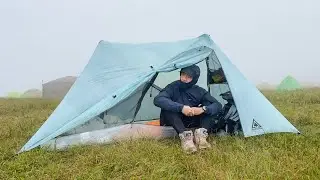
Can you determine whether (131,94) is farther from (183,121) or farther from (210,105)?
(210,105)

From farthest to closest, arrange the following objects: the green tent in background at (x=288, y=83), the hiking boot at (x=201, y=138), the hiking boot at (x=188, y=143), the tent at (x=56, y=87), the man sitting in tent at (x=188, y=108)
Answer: the tent at (x=56, y=87) < the green tent in background at (x=288, y=83) < the man sitting in tent at (x=188, y=108) < the hiking boot at (x=201, y=138) < the hiking boot at (x=188, y=143)

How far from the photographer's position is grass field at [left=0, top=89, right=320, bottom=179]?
436 cm

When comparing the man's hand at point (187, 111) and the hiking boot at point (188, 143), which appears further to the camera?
the man's hand at point (187, 111)

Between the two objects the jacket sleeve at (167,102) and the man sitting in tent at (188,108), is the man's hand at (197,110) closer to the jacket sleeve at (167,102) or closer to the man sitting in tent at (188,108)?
the man sitting in tent at (188,108)

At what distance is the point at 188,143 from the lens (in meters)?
5.52

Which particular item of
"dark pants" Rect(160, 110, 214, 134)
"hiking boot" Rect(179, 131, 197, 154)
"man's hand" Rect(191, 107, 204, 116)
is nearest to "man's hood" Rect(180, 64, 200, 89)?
"dark pants" Rect(160, 110, 214, 134)

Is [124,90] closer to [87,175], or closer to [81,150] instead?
[81,150]

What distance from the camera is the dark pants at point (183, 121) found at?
237 inches

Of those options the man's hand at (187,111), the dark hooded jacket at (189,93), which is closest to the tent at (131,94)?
the dark hooded jacket at (189,93)

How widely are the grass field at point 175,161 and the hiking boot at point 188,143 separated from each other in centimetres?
→ 11

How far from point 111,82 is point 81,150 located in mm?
1555

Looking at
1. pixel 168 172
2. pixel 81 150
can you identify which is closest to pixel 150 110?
pixel 81 150

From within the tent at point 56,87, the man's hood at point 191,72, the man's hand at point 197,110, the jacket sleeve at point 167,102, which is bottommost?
the tent at point 56,87

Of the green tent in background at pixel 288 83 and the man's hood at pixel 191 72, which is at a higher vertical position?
the man's hood at pixel 191 72
